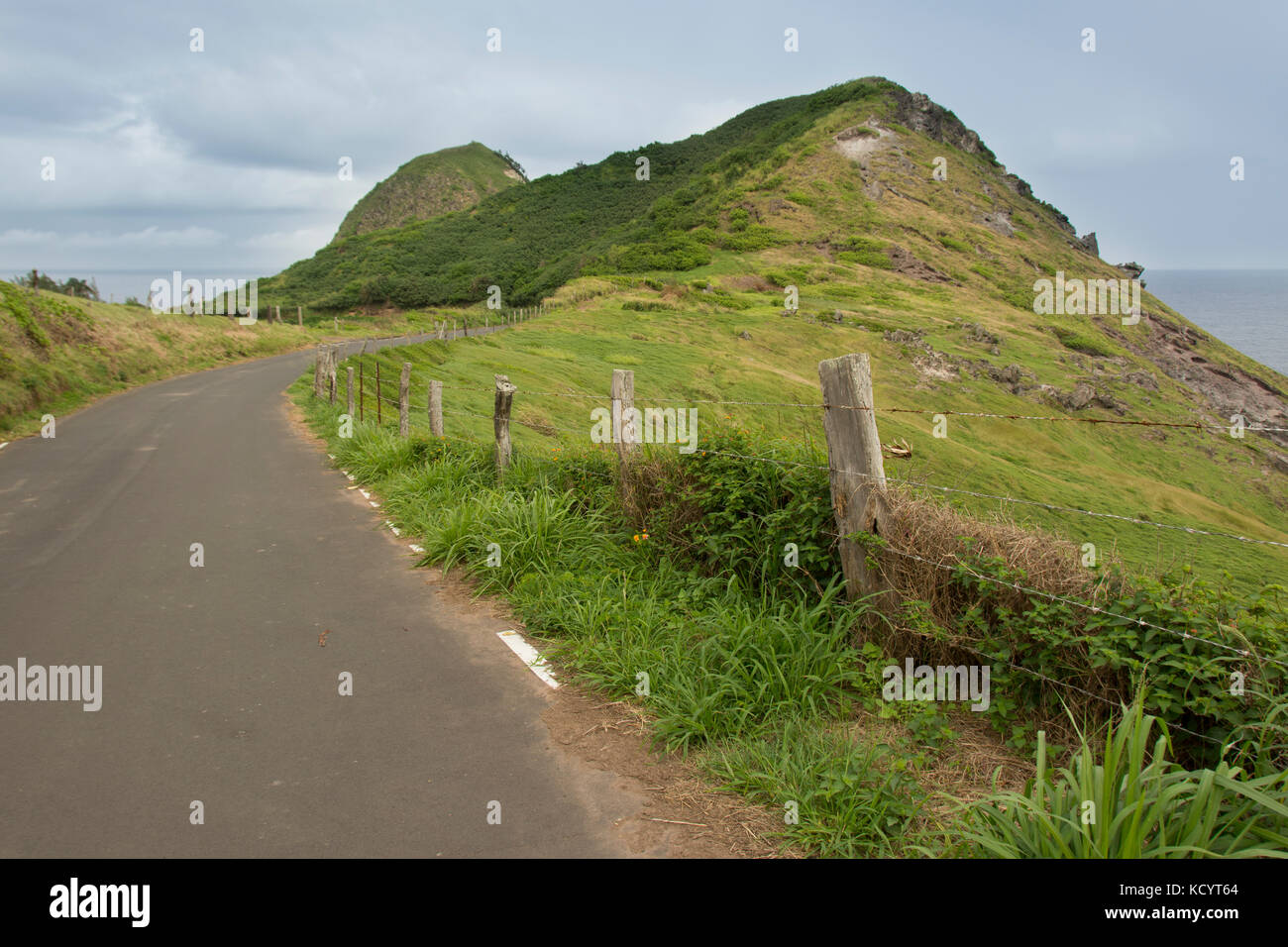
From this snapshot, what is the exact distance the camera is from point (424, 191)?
140 metres

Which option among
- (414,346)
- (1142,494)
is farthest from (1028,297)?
(414,346)

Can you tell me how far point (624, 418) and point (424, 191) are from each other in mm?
147444

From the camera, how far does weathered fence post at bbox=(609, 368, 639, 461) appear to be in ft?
22.3

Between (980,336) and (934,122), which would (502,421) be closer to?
(980,336)

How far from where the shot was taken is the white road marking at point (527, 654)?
16.3 ft

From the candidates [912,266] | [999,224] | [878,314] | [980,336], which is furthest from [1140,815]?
[999,224]

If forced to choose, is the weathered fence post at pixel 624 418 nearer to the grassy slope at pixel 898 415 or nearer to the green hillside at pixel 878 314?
the green hillside at pixel 878 314

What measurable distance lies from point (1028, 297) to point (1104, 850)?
69193 mm

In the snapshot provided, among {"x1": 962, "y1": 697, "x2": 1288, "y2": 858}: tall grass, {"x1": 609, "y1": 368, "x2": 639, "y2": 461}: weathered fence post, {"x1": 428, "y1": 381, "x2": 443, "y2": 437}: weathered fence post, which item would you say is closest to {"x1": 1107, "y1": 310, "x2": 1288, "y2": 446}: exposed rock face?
{"x1": 428, "y1": 381, "x2": 443, "y2": 437}: weathered fence post

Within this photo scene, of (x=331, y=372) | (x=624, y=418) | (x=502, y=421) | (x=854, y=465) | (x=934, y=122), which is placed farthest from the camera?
(x=934, y=122)

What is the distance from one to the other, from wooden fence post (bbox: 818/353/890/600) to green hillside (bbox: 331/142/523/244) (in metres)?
138

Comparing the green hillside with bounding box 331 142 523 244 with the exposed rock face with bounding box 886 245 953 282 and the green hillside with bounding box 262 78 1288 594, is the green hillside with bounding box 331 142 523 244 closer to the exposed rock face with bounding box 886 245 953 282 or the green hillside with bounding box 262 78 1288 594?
the green hillside with bounding box 262 78 1288 594
